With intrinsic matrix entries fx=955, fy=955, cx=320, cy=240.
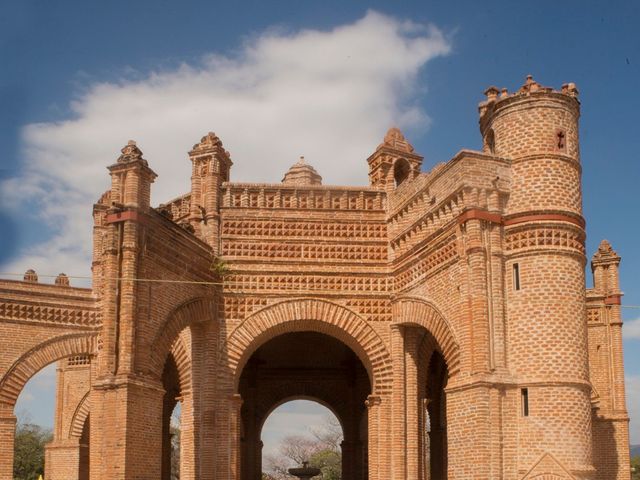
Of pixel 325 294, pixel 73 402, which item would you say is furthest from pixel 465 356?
pixel 73 402

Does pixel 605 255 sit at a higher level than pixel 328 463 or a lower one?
higher

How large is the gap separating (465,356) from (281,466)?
48.0 meters

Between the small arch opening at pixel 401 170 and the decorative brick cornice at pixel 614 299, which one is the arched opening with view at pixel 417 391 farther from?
the decorative brick cornice at pixel 614 299

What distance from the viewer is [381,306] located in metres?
22.0

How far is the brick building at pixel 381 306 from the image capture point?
1739cm

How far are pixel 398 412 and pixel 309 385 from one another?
9.78 metres

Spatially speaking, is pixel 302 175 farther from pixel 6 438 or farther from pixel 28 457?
pixel 28 457

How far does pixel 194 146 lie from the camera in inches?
926

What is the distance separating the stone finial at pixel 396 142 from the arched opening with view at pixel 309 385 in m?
7.77

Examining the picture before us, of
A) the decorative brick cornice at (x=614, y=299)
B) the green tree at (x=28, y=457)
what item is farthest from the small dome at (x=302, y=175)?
the green tree at (x=28, y=457)

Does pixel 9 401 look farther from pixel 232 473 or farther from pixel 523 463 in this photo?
pixel 523 463

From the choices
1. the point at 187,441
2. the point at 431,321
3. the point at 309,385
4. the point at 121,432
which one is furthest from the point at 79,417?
the point at 431,321

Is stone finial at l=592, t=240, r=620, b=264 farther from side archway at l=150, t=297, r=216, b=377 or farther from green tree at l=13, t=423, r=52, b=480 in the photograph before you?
green tree at l=13, t=423, r=52, b=480

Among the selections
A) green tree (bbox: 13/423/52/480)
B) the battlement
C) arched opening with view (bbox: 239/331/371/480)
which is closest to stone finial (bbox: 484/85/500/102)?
the battlement
